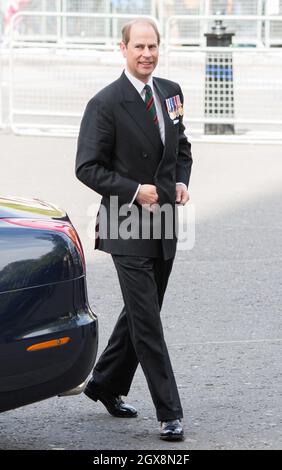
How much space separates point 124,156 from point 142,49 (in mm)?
470

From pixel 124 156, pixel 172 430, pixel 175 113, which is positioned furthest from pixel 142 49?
pixel 172 430

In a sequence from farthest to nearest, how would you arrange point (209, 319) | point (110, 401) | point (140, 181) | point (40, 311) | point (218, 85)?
1. point (218, 85)
2. point (209, 319)
3. point (110, 401)
4. point (140, 181)
5. point (40, 311)

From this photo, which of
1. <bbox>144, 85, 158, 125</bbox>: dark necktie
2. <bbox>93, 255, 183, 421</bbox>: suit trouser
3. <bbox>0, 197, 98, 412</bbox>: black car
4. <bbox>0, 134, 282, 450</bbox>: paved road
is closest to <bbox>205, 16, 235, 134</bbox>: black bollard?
<bbox>0, 134, 282, 450</bbox>: paved road

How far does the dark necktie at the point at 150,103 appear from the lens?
17.5 feet

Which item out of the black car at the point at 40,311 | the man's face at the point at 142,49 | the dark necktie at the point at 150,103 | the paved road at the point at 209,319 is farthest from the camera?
the paved road at the point at 209,319

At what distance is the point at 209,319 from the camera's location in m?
7.62

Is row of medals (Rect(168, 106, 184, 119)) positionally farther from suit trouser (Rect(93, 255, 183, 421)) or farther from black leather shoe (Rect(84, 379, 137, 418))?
black leather shoe (Rect(84, 379, 137, 418))

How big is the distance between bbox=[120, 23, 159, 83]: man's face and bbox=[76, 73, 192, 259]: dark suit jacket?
97 millimetres

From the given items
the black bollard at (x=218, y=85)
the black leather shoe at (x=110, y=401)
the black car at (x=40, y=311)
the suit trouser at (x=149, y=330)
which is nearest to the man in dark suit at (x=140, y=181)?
the suit trouser at (x=149, y=330)

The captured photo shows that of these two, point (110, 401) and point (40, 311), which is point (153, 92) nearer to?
point (40, 311)

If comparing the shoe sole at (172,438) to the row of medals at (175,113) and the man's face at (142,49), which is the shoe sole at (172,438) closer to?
the row of medals at (175,113)

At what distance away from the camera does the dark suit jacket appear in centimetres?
526

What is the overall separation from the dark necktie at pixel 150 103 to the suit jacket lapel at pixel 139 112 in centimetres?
2

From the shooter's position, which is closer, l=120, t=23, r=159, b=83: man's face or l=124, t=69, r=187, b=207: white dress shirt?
l=120, t=23, r=159, b=83: man's face
